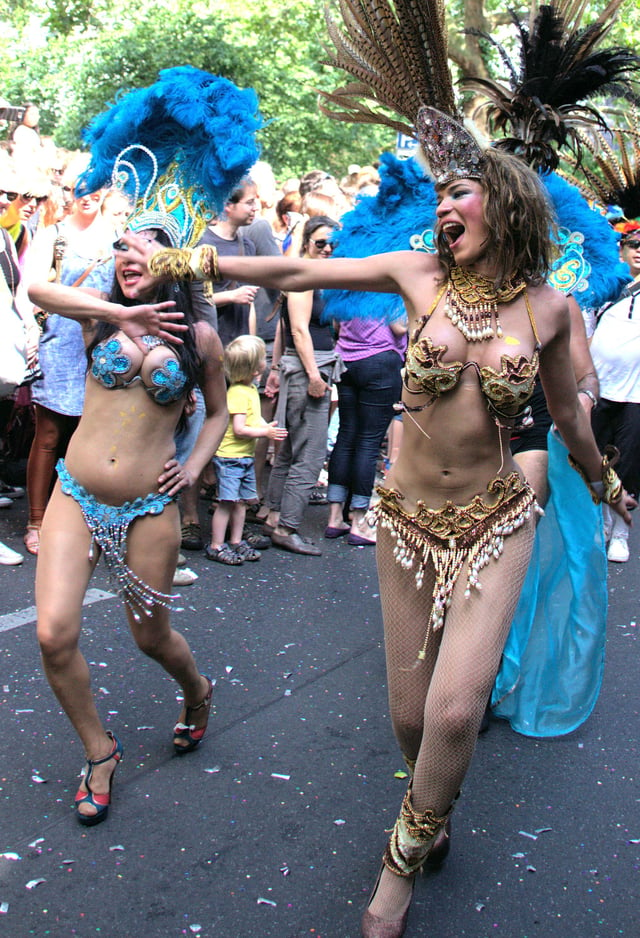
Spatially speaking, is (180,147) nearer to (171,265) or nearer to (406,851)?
(171,265)

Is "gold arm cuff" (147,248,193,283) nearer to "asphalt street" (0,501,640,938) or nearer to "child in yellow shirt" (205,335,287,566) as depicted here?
"asphalt street" (0,501,640,938)

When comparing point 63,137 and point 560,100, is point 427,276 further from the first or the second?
point 63,137

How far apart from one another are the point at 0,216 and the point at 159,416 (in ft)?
12.0

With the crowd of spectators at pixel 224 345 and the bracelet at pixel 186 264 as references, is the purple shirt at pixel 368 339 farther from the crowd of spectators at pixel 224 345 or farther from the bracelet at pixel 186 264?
the bracelet at pixel 186 264

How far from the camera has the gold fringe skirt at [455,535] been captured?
2.69 meters

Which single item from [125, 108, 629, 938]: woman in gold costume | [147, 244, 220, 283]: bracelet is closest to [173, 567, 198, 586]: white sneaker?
[125, 108, 629, 938]: woman in gold costume

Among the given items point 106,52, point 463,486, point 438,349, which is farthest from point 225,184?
point 106,52

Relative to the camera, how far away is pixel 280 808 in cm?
318

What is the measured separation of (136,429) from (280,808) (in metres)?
1.35

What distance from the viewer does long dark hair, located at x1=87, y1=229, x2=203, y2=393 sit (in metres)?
3.11

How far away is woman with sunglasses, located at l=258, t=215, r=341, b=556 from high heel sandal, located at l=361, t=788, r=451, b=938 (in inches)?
140

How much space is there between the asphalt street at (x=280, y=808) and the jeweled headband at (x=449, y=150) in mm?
2076

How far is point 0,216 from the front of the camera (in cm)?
610

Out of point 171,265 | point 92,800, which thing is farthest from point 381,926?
point 171,265
